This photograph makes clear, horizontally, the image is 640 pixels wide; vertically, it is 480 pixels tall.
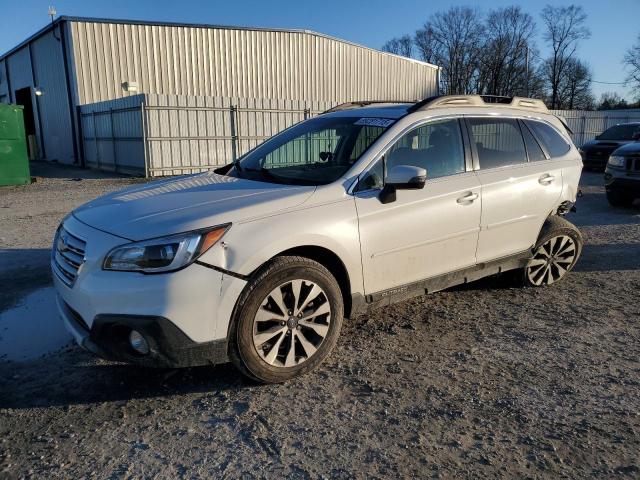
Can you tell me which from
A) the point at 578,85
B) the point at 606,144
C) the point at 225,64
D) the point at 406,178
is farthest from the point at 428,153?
the point at 578,85

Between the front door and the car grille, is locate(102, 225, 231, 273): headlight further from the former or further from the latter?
the front door

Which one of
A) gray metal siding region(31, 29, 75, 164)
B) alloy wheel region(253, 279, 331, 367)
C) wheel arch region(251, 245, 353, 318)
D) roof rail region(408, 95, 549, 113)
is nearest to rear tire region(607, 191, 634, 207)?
roof rail region(408, 95, 549, 113)

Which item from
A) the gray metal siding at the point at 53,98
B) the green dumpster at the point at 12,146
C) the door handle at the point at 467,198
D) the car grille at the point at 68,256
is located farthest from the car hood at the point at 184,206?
the gray metal siding at the point at 53,98

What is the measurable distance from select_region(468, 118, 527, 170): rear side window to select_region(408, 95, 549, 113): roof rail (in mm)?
159

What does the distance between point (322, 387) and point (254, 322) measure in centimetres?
62

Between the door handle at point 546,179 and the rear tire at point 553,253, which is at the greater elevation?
the door handle at point 546,179

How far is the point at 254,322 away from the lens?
3072 mm

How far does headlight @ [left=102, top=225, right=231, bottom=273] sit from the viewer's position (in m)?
2.83

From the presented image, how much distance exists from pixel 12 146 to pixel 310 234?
Result: 45.2ft

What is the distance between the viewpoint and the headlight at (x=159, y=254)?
111 inches

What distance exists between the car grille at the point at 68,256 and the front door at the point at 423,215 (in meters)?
1.77

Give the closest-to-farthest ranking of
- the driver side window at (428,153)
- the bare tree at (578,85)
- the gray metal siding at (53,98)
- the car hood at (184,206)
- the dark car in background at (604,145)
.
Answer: the car hood at (184,206), the driver side window at (428,153), the dark car in background at (604,145), the gray metal siding at (53,98), the bare tree at (578,85)

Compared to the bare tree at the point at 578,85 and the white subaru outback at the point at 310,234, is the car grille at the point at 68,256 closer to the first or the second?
the white subaru outback at the point at 310,234

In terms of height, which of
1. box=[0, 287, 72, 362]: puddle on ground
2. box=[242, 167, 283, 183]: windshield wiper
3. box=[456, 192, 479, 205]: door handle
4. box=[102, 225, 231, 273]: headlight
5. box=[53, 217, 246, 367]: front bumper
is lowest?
box=[0, 287, 72, 362]: puddle on ground
